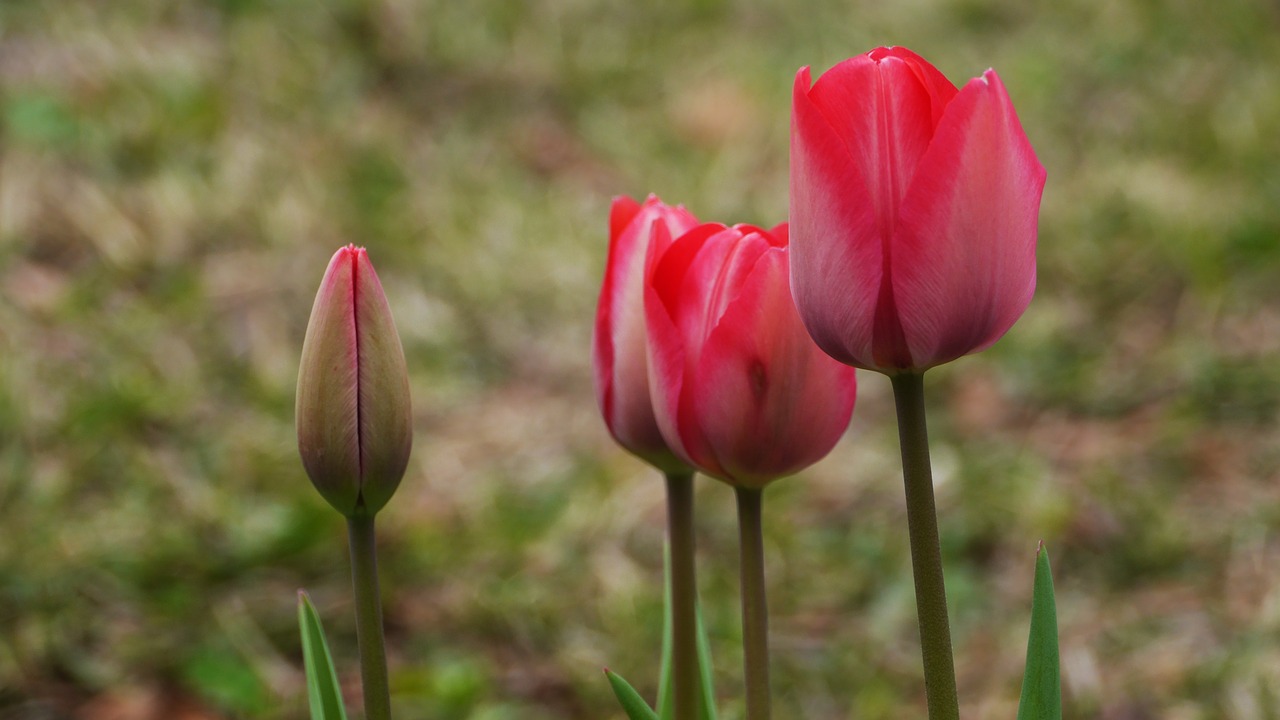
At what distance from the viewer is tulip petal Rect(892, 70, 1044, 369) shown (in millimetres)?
513

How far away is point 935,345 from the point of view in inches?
20.8

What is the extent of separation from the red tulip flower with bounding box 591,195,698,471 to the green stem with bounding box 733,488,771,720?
7cm

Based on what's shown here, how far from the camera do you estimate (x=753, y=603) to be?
24.8 inches

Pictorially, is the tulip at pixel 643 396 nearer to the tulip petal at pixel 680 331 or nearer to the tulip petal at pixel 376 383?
the tulip petal at pixel 680 331

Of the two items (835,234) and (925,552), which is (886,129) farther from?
(925,552)

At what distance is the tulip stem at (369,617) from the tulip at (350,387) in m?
0.02

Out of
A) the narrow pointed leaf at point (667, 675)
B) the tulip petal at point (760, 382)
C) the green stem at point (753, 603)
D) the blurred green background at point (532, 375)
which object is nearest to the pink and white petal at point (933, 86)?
the tulip petal at point (760, 382)

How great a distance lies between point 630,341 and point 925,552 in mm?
219

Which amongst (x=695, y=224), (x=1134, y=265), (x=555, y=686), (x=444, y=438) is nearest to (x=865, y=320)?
(x=695, y=224)

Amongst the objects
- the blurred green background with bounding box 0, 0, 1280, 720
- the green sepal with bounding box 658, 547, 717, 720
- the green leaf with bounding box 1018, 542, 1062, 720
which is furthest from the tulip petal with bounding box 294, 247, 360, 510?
the blurred green background with bounding box 0, 0, 1280, 720

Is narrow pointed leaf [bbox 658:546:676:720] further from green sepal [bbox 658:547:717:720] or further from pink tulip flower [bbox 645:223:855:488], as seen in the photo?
pink tulip flower [bbox 645:223:855:488]

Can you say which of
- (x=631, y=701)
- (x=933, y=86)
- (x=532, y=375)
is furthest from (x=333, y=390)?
(x=532, y=375)

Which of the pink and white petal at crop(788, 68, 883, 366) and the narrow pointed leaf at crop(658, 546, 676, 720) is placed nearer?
the pink and white petal at crop(788, 68, 883, 366)

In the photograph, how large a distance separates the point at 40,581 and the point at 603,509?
2.78 ft
